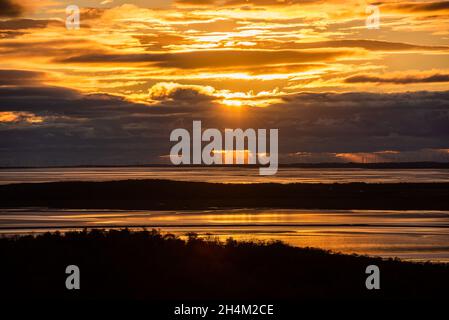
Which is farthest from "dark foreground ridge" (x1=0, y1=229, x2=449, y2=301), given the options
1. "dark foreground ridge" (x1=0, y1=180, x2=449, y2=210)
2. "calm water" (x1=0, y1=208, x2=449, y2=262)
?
"dark foreground ridge" (x1=0, y1=180, x2=449, y2=210)

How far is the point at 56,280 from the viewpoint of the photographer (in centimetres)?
2386

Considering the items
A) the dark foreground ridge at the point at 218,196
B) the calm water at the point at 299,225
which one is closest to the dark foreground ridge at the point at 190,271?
the calm water at the point at 299,225

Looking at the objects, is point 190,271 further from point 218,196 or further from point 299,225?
point 218,196

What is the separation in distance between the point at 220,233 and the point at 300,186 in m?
61.0

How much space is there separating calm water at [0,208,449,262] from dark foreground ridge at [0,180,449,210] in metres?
8.16

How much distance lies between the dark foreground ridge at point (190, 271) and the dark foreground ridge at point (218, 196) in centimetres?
4295

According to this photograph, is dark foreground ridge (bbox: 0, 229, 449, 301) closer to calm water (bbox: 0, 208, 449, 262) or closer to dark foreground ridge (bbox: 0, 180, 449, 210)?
calm water (bbox: 0, 208, 449, 262)

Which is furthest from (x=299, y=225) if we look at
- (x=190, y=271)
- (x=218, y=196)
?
(x=218, y=196)

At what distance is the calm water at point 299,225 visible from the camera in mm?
40781

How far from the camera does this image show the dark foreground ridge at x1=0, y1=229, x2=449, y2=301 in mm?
Result: 22750

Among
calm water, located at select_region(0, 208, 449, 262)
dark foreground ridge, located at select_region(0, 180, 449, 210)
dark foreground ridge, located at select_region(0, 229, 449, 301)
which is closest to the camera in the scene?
dark foreground ridge, located at select_region(0, 229, 449, 301)

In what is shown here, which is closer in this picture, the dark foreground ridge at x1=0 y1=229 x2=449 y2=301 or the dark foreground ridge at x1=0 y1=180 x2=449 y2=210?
the dark foreground ridge at x1=0 y1=229 x2=449 y2=301

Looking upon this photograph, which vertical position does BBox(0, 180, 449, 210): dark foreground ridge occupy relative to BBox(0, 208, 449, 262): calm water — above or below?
above

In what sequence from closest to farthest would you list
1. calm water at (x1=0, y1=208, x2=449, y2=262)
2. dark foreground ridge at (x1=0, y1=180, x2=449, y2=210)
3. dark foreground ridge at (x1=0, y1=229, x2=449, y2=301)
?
dark foreground ridge at (x1=0, y1=229, x2=449, y2=301) < calm water at (x1=0, y1=208, x2=449, y2=262) < dark foreground ridge at (x1=0, y1=180, x2=449, y2=210)
